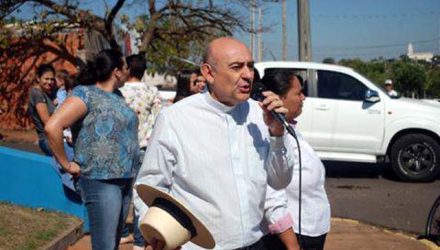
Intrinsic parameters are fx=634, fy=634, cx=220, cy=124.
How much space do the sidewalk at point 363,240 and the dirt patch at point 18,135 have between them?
11072 millimetres

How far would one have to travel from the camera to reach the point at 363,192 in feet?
32.0

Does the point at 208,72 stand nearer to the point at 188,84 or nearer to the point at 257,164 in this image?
the point at 257,164

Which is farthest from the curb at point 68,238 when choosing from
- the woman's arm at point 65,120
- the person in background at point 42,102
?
the woman's arm at point 65,120

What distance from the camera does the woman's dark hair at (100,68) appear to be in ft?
14.0

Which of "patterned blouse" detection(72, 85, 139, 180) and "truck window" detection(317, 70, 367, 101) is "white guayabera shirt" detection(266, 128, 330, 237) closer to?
"patterned blouse" detection(72, 85, 139, 180)

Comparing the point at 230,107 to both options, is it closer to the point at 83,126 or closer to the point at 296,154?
the point at 296,154

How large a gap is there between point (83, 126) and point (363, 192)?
657cm

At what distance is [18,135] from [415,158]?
449 inches

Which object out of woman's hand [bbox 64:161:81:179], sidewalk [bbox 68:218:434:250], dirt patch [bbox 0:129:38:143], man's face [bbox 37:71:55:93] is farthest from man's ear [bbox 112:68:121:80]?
dirt patch [bbox 0:129:38:143]

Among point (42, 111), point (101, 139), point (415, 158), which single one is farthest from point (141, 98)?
point (415, 158)

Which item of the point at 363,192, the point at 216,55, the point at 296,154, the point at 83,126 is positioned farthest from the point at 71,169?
the point at 363,192

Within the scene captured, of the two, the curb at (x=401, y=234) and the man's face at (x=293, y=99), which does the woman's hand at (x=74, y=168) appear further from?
the curb at (x=401, y=234)

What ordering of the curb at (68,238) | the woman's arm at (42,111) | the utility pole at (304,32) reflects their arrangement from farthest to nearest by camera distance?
the utility pole at (304,32)
the woman's arm at (42,111)
the curb at (68,238)

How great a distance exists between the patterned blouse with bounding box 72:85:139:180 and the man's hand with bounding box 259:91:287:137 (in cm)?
164
